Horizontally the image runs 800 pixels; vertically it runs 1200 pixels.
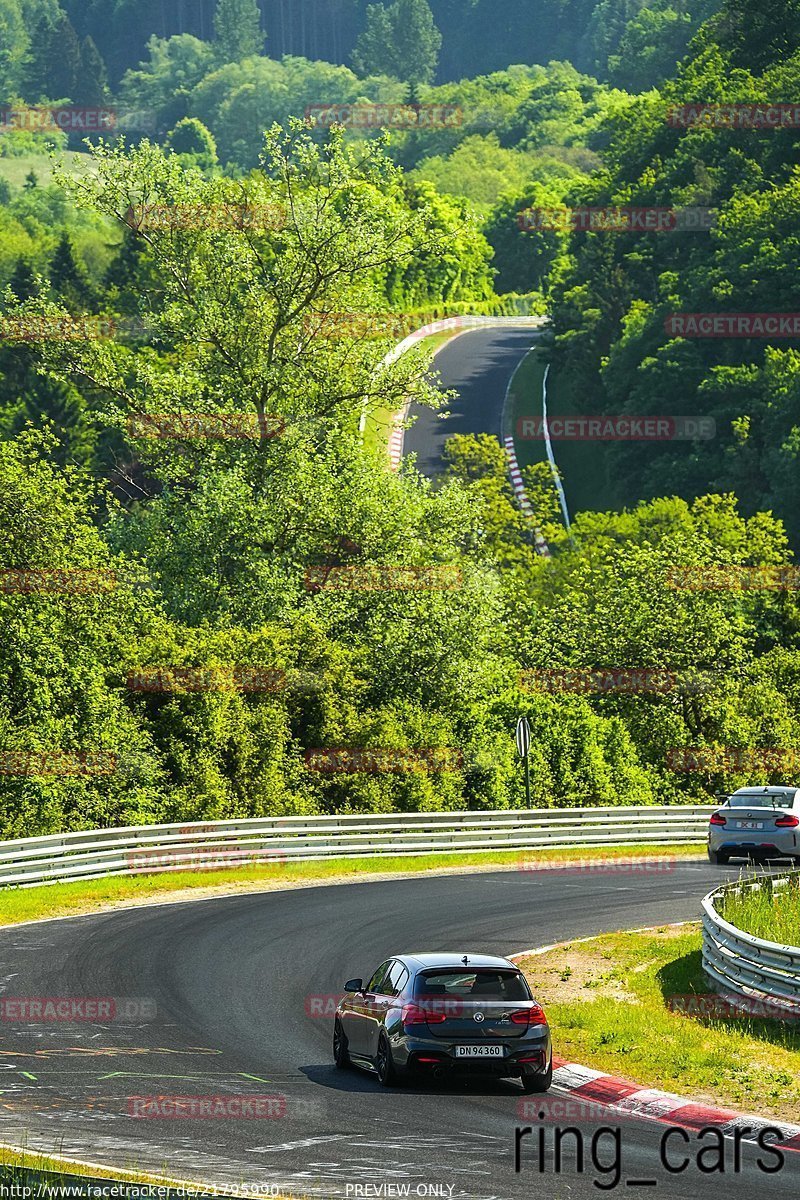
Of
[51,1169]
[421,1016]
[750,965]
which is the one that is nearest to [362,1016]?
[421,1016]

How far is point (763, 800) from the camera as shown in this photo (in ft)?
102

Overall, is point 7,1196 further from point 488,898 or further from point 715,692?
point 715,692

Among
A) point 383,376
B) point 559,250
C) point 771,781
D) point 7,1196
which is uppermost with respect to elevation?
point 559,250

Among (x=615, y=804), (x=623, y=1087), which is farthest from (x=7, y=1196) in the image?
(x=615, y=804)

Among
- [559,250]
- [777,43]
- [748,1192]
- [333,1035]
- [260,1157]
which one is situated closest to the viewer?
[748,1192]

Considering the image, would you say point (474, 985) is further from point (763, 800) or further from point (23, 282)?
point (23, 282)

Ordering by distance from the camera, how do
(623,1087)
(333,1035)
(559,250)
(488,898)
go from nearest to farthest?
(623,1087) < (333,1035) < (488,898) < (559,250)

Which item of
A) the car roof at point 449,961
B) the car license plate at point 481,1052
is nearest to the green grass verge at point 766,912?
the car roof at point 449,961

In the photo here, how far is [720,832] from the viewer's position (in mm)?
31422

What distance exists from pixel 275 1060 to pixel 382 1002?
4.66 ft

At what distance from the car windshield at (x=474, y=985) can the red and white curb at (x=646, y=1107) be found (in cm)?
86

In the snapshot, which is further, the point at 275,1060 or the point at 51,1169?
the point at 275,1060

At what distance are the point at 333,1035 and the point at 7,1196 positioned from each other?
7.11 meters

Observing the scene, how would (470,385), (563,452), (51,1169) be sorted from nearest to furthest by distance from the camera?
(51,1169), (563,452), (470,385)
